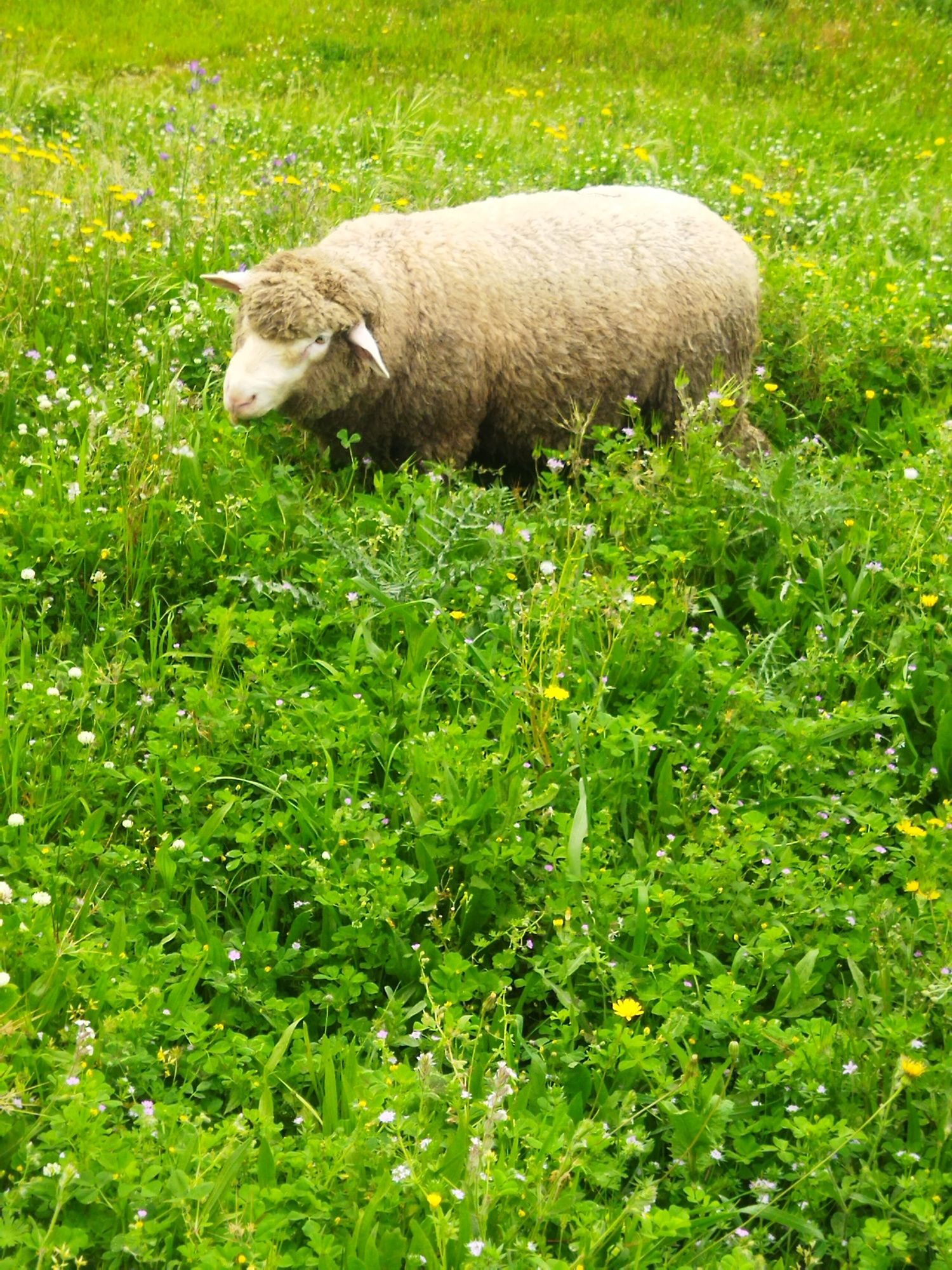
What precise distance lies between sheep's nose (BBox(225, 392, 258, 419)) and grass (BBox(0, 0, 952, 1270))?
0.18 metres

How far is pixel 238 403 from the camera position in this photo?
14.8 feet

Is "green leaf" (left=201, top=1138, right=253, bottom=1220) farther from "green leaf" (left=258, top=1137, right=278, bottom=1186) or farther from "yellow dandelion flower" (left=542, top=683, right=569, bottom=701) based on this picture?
"yellow dandelion flower" (left=542, top=683, right=569, bottom=701)

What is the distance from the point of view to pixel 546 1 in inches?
560

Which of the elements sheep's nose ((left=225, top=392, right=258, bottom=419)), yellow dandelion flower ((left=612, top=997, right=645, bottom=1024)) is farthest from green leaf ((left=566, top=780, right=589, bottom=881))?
sheep's nose ((left=225, top=392, right=258, bottom=419))

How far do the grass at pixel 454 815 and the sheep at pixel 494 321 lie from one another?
1.17 feet

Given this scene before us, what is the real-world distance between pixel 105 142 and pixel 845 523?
6.10 meters

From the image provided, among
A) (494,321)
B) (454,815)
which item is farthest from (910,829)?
(494,321)

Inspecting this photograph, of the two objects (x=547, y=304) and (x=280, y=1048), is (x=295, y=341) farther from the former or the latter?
(x=280, y=1048)

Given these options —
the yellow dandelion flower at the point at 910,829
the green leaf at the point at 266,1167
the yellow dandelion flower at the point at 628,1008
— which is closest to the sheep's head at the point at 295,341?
the yellow dandelion flower at the point at 910,829

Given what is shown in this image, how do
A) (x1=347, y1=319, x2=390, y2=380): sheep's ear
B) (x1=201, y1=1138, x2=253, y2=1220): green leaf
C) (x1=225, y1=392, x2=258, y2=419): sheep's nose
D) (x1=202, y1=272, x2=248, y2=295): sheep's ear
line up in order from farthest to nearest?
1. (x1=202, y1=272, x2=248, y2=295): sheep's ear
2. (x1=347, y1=319, x2=390, y2=380): sheep's ear
3. (x1=225, y1=392, x2=258, y2=419): sheep's nose
4. (x1=201, y1=1138, x2=253, y2=1220): green leaf

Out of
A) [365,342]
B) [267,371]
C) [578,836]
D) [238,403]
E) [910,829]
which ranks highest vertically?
[365,342]

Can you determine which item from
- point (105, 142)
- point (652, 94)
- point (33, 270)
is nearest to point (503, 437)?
point (33, 270)

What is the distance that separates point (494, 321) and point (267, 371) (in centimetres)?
121

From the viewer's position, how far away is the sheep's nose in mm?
4512
